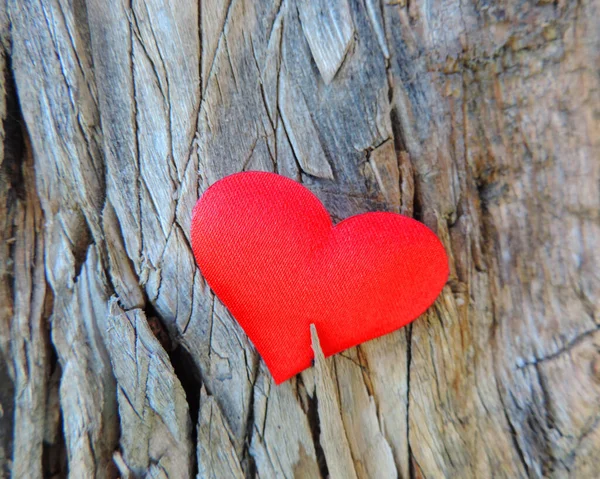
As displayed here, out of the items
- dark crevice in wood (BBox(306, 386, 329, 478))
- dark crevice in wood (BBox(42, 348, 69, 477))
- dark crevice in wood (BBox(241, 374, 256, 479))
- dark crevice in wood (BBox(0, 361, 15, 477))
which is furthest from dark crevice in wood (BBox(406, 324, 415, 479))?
dark crevice in wood (BBox(0, 361, 15, 477))

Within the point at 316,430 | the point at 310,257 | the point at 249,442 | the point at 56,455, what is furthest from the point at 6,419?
the point at 310,257

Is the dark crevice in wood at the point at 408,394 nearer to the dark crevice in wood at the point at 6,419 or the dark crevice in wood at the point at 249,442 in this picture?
the dark crevice in wood at the point at 249,442

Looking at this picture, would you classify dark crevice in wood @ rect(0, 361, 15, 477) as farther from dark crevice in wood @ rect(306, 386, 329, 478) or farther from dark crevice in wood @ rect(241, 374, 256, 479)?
dark crevice in wood @ rect(306, 386, 329, 478)

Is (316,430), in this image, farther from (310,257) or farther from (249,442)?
(310,257)

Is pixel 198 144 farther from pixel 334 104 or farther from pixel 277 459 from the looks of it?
pixel 277 459

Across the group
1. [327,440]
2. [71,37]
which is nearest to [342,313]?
[327,440]
